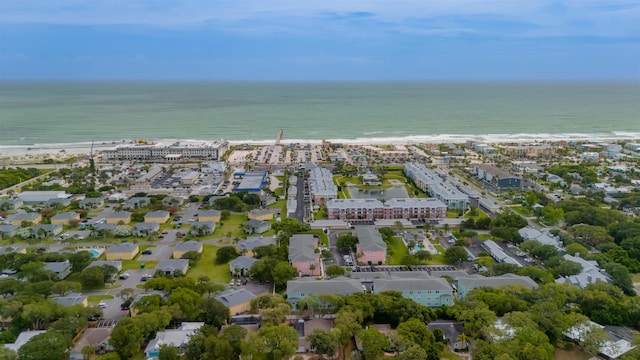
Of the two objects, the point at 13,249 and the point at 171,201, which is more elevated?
the point at 171,201

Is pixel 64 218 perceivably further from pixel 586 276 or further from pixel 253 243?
pixel 586 276

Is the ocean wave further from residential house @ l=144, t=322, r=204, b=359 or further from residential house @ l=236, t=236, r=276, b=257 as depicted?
residential house @ l=144, t=322, r=204, b=359

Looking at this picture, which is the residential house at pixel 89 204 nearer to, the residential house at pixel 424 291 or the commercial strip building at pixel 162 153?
the commercial strip building at pixel 162 153

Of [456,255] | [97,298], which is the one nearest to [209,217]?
[97,298]

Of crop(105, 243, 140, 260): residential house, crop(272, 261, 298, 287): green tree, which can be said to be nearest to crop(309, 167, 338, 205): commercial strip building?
crop(272, 261, 298, 287): green tree

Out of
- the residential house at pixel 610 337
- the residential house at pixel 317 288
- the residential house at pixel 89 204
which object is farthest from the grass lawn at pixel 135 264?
the residential house at pixel 610 337

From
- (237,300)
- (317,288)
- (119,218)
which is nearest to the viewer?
(237,300)
